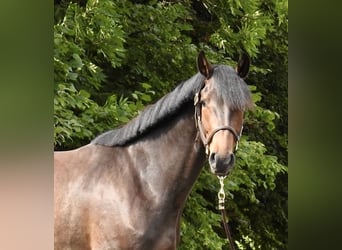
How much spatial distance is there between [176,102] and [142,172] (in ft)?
0.66

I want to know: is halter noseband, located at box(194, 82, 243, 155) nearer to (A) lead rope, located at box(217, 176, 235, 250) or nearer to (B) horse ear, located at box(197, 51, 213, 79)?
(B) horse ear, located at box(197, 51, 213, 79)

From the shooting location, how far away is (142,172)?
1.36 meters

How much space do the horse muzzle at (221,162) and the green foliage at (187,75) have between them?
0.54 feet

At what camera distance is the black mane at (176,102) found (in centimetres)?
123

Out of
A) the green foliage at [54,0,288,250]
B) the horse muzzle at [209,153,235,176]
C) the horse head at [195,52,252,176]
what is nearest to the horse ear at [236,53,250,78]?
the horse head at [195,52,252,176]

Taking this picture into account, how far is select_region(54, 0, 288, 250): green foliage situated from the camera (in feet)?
4.70

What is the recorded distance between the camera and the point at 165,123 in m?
1.38

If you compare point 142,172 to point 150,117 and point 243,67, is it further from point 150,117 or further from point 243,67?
point 243,67

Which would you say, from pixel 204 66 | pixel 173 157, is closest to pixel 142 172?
pixel 173 157

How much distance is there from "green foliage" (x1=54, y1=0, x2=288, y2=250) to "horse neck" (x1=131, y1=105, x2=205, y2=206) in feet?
0.29

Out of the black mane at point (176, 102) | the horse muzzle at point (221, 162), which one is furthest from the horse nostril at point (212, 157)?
the black mane at point (176, 102)
